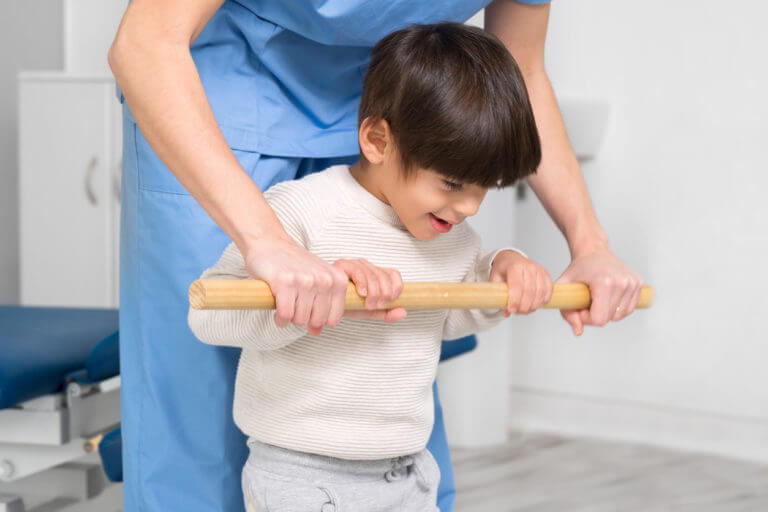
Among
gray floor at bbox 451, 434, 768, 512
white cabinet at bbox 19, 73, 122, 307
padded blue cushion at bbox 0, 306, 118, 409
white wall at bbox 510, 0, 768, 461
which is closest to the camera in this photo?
padded blue cushion at bbox 0, 306, 118, 409

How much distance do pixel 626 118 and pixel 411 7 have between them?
1.74m

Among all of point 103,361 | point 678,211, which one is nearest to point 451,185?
point 103,361

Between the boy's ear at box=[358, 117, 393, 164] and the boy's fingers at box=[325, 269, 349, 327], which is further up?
the boy's ear at box=[358, 117, 393, 164]

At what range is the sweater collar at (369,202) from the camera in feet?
3.09

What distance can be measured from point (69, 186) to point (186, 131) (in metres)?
2.04

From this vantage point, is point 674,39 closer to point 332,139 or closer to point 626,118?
point 626,118

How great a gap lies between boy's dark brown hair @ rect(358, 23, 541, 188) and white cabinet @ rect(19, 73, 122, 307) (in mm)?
1922

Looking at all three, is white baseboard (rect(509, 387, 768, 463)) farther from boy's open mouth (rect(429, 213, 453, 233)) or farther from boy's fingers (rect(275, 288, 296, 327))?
boy's fingers (rect(275, 288, 296, 327))

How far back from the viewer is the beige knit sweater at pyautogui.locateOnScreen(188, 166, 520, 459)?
0.91 metres

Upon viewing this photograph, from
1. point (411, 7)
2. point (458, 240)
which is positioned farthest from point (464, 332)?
point (411, 7)

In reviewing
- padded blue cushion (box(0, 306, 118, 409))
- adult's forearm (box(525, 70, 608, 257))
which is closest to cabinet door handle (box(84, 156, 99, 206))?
padded blue cushion (box(0, 306, 118, 409))

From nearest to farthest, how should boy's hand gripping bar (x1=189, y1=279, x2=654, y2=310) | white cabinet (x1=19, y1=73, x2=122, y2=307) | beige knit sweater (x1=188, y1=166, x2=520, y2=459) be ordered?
boy's hand gripping bar (x1=189, y1=279, x2=654, y2=310) → beige knit sweater (x1=188, y1=166, x2=520, y2=459) → white cabinet (x1=19, y1=73, x2=122, y2=307)

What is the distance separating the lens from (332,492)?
923 millimetres

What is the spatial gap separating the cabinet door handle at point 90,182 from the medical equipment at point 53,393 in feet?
3.63
